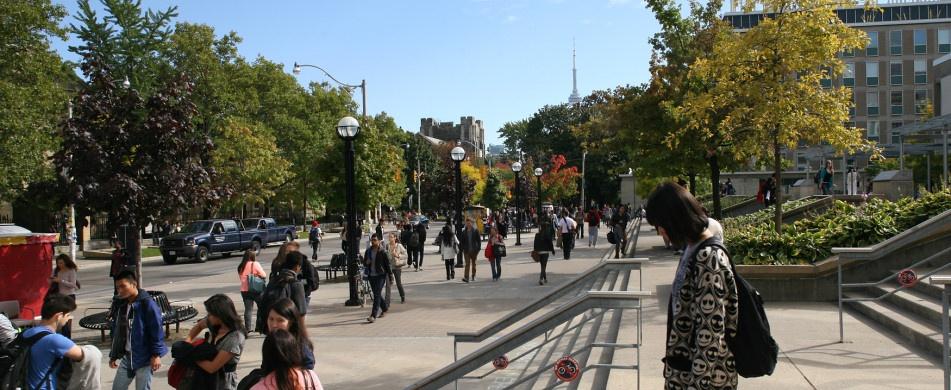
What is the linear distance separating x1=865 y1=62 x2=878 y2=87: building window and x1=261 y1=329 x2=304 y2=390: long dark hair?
70428 millimetres

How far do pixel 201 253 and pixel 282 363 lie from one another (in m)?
27.7

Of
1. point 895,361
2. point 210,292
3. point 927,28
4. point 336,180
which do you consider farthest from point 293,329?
point 927,28

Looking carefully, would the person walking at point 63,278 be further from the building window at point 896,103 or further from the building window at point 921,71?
the building window at point 896,103

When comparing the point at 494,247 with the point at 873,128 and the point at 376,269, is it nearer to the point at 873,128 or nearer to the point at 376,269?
the point at 376,269

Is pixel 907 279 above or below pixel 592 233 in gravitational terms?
above

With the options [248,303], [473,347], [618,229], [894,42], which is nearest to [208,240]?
[618,229]

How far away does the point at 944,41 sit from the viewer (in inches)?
2419

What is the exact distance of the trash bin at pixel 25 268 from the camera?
39.7 ft

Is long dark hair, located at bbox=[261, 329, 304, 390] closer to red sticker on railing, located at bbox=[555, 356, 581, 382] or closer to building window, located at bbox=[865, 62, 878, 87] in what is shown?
red sticker on railing, located at bbox=[555, 356, 581, 382]

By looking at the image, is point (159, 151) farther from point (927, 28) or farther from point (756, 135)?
point (927, 28)

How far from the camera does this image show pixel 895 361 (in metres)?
7.09

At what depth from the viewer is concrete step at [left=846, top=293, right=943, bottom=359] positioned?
7312mm

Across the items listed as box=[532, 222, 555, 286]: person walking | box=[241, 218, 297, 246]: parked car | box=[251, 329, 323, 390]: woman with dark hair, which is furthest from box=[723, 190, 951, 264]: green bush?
box=[241, 218, 297, 246]: parked car

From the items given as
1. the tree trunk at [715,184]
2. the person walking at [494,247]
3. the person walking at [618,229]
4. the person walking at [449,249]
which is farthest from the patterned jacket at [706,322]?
the tree trunk at [715,184]
